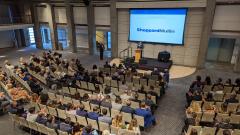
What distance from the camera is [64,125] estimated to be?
5559mm

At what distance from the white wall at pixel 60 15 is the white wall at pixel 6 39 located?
6.05 m

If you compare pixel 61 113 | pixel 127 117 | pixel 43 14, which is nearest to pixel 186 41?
pixel 127 117

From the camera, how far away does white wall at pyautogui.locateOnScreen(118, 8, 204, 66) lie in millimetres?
12344

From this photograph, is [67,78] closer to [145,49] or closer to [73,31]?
[145,49]

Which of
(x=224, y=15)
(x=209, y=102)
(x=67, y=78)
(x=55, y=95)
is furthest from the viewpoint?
(x=224, y=15)

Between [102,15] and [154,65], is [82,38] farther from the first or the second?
[154,65]

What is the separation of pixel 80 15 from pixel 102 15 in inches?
90.6

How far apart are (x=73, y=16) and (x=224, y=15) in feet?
39.0

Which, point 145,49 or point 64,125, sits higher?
point 145,49

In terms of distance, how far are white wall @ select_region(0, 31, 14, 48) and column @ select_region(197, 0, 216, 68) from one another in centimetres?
1863

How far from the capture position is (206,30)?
1195 centimetres

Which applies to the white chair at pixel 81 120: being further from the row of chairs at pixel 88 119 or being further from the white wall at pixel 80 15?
the white wall at pixel 80 15

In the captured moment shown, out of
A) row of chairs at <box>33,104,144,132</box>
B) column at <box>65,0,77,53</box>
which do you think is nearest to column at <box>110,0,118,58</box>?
column at <box>65,0,77,53</box>

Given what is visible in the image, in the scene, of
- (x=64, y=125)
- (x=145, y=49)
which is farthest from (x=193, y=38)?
(x=64, y=125)
